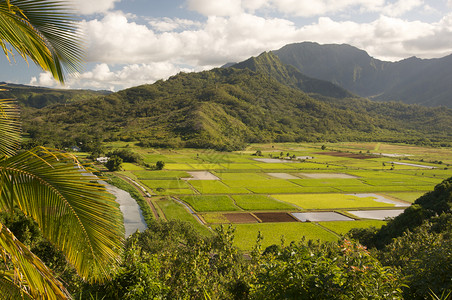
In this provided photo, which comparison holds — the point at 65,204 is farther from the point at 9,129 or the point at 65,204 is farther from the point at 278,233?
the point at 278,233

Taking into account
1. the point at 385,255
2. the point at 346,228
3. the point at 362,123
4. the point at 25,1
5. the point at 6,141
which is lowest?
the point at 346,228

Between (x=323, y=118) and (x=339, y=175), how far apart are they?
4521 inches

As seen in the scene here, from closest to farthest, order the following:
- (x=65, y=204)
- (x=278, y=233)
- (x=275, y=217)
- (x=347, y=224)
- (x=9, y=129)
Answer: (x=65, y=204) < (x=9, y=129) < (x=278, y=233) < (x=347, y=224) < (x=275, y=217)

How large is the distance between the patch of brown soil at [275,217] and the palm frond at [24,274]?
38908 mm

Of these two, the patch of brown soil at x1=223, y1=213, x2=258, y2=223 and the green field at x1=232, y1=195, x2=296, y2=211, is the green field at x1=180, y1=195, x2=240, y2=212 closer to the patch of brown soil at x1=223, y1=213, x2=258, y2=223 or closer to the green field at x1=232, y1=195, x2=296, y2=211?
the green field at x1=232, y1=195, x2=296, y2=211

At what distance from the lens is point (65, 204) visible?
3080mm

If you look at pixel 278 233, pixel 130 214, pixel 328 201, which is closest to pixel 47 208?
Result: pixel 278 233

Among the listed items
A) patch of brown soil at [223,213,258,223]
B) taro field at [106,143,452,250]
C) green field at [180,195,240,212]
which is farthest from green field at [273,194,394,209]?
patch of brown soil at [223,213,258,223]

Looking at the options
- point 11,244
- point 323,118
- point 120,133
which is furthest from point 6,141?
point 323,118

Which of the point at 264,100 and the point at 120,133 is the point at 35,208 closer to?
the point at 120,133

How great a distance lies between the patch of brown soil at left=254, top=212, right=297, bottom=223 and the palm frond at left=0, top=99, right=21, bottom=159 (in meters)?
38.2

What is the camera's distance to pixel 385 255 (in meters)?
16.8

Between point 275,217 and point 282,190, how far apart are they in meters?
17.1

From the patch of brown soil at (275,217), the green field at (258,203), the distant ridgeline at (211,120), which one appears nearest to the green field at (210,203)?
the green field at (258,203)
